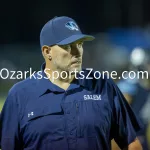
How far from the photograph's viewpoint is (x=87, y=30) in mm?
14391

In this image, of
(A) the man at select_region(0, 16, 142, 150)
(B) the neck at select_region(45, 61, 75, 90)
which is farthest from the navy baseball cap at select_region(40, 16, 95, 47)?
(B) the neck at select_region(45, 61, 75, 90)

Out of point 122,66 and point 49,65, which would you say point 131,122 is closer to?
point 49,65

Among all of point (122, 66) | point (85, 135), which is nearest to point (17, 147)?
point (85, 135)

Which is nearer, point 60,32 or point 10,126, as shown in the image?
point 10,126

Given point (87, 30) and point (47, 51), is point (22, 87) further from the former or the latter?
point (87, 30)

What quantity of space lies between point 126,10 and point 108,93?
11.1 meters

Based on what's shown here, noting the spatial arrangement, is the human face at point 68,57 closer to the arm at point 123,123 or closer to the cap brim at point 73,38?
the cap brim at point 73,38

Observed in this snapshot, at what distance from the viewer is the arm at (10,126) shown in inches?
126

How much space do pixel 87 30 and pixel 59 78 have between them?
1115 cm

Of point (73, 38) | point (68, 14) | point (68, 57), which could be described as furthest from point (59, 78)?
point (68, 14)

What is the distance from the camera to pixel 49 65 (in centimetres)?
336

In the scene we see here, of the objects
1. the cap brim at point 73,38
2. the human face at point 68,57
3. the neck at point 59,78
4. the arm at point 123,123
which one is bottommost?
the arm at point 123,123

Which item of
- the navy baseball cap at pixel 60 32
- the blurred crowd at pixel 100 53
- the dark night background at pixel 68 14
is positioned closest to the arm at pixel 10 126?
the navy baseball cap at pixel 60 32

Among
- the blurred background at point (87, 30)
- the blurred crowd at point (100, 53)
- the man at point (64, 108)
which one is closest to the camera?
the man at point (64, 108)
